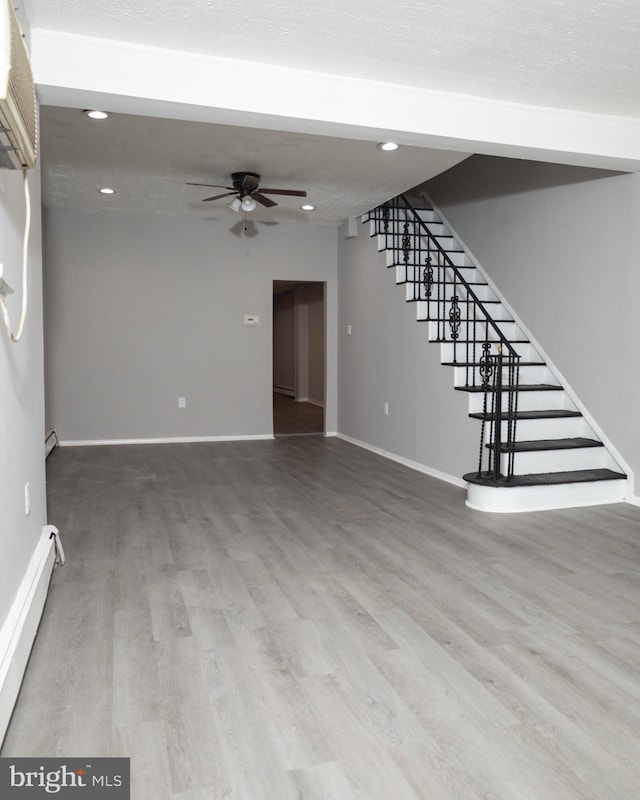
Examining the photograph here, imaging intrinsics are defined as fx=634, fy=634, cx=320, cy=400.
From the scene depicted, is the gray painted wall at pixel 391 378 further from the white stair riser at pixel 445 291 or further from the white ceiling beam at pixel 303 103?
the white ceiling beam at pixel 303 103

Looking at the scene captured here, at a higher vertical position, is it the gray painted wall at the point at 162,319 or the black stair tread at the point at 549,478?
the gray painted wall at the point at 162,319

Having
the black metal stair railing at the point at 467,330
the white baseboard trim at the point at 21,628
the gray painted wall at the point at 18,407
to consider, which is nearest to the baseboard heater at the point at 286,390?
the black metal stair railing at the point at 467,330

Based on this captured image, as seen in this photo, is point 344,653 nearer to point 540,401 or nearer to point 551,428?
point 551,428

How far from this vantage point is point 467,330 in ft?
18.0

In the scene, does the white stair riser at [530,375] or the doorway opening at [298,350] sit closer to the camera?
the white stair riser at [530,375]

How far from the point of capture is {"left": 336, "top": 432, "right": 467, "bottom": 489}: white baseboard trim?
544cm

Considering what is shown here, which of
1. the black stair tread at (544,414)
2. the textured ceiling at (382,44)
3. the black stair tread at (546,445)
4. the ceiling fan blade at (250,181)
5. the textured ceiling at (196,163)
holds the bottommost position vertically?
the black stair tread at (546,445)

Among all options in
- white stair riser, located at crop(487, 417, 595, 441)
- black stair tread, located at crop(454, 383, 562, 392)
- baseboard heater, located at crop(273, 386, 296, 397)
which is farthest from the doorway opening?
white stair riser, located at crop(487, 417, 595, 441)

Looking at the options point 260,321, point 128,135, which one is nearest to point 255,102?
point 128,135

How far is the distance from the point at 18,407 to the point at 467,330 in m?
3.87

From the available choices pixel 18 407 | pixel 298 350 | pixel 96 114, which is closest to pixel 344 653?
pixel 18 407

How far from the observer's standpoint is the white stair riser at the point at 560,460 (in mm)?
4879

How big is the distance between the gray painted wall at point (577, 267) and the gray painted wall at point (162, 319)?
270 centimetres

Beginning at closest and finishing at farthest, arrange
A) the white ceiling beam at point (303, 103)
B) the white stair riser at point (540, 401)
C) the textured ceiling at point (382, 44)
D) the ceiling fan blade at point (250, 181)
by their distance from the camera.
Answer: the textured ceiling at point (382, 44) → the white ceiling beam at point (303, 103) → the white stair riser at point (540, 401) → the ceiling fan blade at point (250, 181)
